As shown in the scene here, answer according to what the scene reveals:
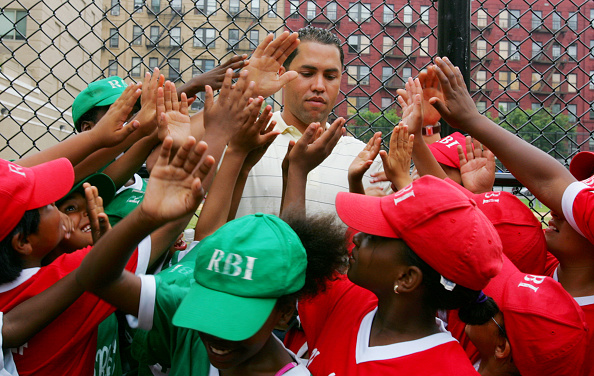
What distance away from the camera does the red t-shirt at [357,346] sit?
1298 mm

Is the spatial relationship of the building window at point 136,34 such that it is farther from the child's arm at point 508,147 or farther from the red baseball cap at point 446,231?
the red baseball cap at point 446,231

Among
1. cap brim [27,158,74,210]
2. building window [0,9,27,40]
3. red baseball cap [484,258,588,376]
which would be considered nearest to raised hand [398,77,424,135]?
red baseball cap [484,258,588,376]

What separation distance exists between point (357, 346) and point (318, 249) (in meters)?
0.31

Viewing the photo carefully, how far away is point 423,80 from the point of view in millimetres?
2059

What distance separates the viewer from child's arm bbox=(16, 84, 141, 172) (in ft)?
5.84

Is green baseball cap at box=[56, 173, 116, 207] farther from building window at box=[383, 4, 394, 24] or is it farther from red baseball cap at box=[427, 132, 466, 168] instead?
building window at box=[383, 4, 394, 24]

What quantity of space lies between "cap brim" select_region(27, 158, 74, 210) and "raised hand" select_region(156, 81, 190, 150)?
328 millimetres

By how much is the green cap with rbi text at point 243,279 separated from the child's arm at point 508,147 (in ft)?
2.81

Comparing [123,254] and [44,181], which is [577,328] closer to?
[123,254]

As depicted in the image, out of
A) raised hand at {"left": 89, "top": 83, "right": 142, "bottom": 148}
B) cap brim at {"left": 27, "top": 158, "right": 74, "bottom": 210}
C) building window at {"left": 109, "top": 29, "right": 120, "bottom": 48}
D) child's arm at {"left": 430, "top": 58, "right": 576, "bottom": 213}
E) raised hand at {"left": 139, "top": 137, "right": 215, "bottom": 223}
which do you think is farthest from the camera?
building window at {"left": 109, "top": 29, "right": 120, "bottom": 48}

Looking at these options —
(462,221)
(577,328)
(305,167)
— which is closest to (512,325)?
(577,328)

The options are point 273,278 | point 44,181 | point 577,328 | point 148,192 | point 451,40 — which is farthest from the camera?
point 451,40

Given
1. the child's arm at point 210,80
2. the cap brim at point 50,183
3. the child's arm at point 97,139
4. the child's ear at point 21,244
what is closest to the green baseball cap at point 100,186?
the child's arm at point 97,139

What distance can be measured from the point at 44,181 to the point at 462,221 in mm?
1254
